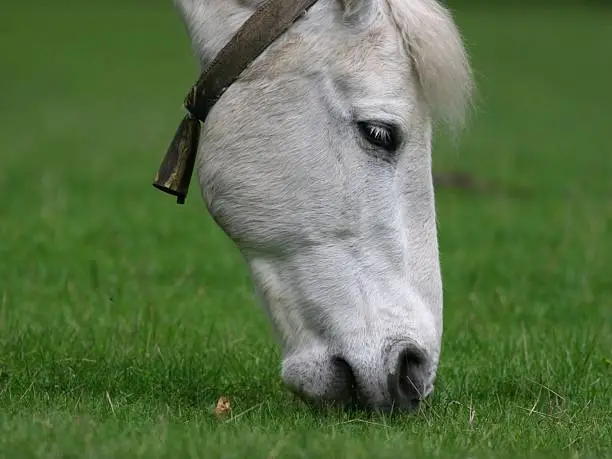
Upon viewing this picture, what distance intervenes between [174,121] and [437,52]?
44.3 feet

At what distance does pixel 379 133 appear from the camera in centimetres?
372

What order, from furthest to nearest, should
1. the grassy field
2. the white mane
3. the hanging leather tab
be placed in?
the hanging leather tab, the white mane, the grassy field

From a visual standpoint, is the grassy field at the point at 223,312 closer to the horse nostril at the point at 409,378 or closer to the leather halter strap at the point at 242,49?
the horse nostril at the point at 409,378

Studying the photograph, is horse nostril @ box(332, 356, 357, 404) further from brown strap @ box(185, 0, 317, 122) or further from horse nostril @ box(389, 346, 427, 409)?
brown strap @ box(185, 0, 317, 122)

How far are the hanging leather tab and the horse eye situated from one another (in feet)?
2.08

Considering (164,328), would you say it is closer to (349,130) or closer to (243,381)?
(243,381)

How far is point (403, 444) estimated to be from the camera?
335 cm

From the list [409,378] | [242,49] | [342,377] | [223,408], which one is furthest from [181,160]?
[409,378]

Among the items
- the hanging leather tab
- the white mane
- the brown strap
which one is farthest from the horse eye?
the hanging leather tab

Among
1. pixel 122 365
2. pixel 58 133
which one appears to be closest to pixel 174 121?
pixel 58 133

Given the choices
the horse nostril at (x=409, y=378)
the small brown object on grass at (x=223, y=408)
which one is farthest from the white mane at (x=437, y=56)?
the small brown object on grass at (x=223, y=408)

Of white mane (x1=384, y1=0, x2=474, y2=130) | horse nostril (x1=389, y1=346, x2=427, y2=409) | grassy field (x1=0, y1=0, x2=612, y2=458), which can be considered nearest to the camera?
grassy field (x1=0, y1=0, x2=612, y2=458)

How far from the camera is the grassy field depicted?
11.5ft

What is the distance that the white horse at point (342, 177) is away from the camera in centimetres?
368
